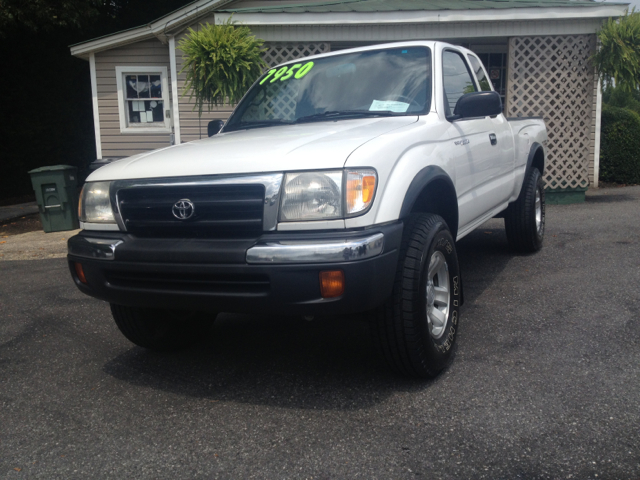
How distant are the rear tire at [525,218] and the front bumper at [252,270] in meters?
3.30

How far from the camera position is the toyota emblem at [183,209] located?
9.14 ft

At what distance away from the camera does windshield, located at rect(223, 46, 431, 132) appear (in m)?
3.77

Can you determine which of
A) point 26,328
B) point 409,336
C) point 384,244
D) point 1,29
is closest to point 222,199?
point 384,244

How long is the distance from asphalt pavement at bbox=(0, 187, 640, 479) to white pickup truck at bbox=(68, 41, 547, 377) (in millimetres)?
289

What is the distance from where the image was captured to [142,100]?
13039 mm

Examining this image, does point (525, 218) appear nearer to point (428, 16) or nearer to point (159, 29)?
point (428, 16)

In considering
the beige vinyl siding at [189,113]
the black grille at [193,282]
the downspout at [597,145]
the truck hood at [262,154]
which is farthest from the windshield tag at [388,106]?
the beige vinyl siding at [189,113]

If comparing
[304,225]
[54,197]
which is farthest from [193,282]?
[54,197]

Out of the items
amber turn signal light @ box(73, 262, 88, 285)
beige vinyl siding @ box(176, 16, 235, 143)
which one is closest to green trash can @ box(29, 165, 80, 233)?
beige vinyl siding @ box(176, 16, 235, 143)

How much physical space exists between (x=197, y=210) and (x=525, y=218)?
3.81 meters

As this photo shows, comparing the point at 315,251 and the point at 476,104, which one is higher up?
the point at 476,104

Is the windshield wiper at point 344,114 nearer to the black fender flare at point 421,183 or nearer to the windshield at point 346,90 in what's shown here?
the windshield at point 346,90

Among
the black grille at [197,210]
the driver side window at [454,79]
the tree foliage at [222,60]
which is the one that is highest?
the tree foliage at [222,60]

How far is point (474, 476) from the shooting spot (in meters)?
2.24
